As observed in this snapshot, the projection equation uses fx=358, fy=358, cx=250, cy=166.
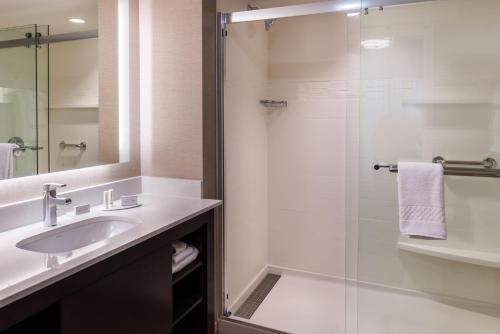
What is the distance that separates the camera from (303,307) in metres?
2.53

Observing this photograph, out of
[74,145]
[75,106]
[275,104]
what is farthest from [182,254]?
[275,104]

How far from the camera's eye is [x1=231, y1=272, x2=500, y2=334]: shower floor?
2.19 metres

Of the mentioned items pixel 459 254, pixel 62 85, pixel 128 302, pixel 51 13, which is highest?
pixel 51 13

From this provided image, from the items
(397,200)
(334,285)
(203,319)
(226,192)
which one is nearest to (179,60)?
(226,192)

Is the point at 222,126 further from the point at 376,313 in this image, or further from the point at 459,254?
the point at 459,254

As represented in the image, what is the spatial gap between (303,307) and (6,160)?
2018 mm

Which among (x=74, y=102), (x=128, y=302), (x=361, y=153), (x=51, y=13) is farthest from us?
(x=361, y=153)

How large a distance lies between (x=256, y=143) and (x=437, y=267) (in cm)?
152

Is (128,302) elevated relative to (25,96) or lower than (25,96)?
lower

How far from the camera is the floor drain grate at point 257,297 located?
2436 mm

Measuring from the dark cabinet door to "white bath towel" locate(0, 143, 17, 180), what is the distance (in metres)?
0.67

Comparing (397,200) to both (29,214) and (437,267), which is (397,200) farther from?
(29,214)

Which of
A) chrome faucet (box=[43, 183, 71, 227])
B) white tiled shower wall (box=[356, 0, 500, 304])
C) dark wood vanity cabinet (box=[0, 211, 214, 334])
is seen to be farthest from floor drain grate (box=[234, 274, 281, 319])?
chrome faucet (box=[43, 183, 71, 227])

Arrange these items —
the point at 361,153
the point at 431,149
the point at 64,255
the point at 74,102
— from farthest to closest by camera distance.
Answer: the point at 361,153
the point at 431,149
the point at 74,102
the point at 64,255
